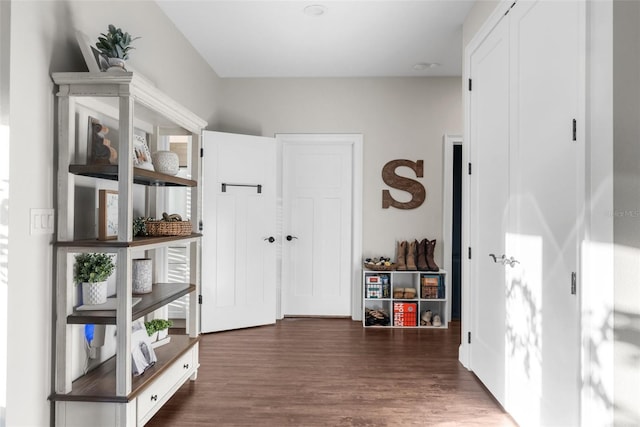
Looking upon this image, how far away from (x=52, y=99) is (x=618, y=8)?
233 cm

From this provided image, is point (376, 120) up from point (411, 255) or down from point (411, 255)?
up

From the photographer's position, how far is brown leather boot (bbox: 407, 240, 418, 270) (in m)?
4.36

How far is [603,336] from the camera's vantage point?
5.04 feet

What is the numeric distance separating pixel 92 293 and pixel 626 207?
2316 millimetres

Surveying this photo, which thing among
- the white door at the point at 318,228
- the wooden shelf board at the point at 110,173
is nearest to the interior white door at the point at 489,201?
the white door at the point at 318,228

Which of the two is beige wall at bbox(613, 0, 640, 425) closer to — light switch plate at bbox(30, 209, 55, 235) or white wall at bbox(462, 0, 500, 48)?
white wall at bbox(462, 0, 500, 48)

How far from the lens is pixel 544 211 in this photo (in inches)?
78.6

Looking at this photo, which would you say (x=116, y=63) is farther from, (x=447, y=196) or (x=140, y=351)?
(x=447, y=196)

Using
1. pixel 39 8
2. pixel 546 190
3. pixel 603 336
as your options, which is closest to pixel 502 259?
pixel 546 190

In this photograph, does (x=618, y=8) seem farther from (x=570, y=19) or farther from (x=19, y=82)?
(x=19, y=82)

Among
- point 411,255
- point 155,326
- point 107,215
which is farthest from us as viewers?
point 411,255

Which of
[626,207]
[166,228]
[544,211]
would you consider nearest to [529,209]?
[544,211]

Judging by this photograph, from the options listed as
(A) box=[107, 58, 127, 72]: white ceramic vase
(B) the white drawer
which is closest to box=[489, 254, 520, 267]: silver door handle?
(B) the white drawer

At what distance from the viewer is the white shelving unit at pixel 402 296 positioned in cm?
432
